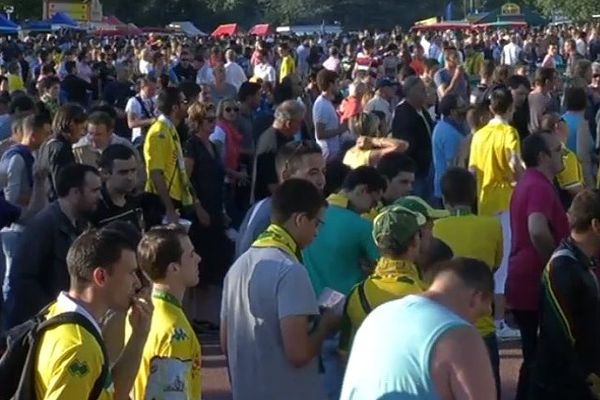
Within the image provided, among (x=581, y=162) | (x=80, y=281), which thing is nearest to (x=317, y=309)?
(x=80, y=281)

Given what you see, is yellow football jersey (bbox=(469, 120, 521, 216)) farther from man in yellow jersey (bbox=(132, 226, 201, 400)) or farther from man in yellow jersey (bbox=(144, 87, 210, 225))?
man in yellow jersey (bbox=(132, 226, 201, 400))

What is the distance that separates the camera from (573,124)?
41.5 feet

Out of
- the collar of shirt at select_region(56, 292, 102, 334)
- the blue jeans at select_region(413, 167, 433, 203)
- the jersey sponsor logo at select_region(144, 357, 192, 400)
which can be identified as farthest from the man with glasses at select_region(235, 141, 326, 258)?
the blue jeans at select_region(413, 167, 433, 203)

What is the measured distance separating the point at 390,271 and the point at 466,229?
177cm

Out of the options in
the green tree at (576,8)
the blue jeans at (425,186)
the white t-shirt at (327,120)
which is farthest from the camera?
the green tree at (576,8)

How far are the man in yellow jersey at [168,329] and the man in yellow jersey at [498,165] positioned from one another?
546cm

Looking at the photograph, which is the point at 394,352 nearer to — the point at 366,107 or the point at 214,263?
the point at 214,263

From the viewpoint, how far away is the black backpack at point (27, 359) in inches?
196

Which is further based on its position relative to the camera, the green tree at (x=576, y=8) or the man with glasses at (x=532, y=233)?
the green tree at (x=576, y=8)

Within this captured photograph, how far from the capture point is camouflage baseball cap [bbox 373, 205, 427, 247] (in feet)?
19.6

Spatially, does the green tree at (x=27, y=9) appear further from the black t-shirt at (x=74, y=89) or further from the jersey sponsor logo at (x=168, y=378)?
the jersey sponsor logo at (x=168, y=378)

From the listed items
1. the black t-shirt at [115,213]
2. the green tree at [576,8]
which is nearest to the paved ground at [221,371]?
the black t-shirt at [115,213]

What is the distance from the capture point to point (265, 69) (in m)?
23.8

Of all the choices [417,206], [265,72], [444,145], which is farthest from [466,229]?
[265,72]
